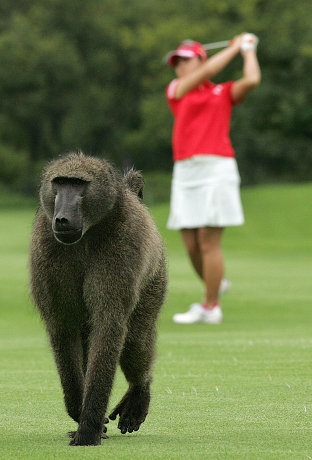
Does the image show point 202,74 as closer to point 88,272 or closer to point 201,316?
point 201,316

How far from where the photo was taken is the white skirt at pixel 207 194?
12.3 meters

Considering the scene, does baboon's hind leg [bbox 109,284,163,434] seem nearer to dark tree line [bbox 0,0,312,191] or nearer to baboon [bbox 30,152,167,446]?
baboon [bbox 30,152,167,446]

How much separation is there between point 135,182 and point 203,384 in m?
1.81

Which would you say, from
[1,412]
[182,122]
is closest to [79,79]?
[182,122]

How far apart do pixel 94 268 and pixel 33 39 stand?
73.5m

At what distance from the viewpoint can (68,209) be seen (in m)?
5.25

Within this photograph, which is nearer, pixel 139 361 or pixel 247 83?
pixel 139 361

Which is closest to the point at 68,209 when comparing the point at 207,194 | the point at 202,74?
the point at 202,74

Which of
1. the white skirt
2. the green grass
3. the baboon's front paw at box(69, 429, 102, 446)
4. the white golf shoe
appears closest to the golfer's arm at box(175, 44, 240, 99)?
the white skirt

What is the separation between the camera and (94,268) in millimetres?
5430

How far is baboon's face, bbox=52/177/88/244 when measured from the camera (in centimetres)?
518

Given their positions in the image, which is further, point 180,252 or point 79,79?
point 79,79

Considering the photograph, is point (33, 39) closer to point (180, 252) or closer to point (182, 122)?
point (180, 252)

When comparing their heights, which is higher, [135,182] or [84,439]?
[135,182]
